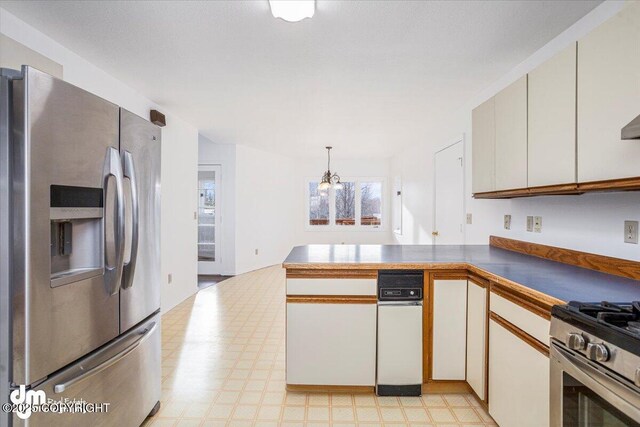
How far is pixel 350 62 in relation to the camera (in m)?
2.55

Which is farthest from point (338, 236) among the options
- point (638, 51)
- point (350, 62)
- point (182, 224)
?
point (638, 51)

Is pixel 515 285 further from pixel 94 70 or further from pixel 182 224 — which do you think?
pixel 182 224

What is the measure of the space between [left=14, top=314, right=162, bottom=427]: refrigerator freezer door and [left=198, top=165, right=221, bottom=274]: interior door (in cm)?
414

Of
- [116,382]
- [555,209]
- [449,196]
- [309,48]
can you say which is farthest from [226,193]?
[555,209]

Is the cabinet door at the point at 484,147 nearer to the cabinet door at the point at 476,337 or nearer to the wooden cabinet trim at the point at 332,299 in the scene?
the cabinet door at the point at 476,337

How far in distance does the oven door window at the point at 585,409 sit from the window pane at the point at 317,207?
21.4ft

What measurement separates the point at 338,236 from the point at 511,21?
589cm

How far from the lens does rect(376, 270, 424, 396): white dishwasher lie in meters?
2.11

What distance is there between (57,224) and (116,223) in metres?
0.23

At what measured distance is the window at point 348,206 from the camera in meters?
7.64

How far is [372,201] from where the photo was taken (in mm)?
7742

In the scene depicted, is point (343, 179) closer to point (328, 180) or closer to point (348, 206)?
point (348, 206)

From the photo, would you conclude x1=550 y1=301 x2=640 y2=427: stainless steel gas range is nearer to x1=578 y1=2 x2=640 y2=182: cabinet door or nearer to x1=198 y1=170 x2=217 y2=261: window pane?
x1=578 y1=2 x2=640 y2=182: cabinet door

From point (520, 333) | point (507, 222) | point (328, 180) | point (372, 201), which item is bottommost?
point (520, 333)
